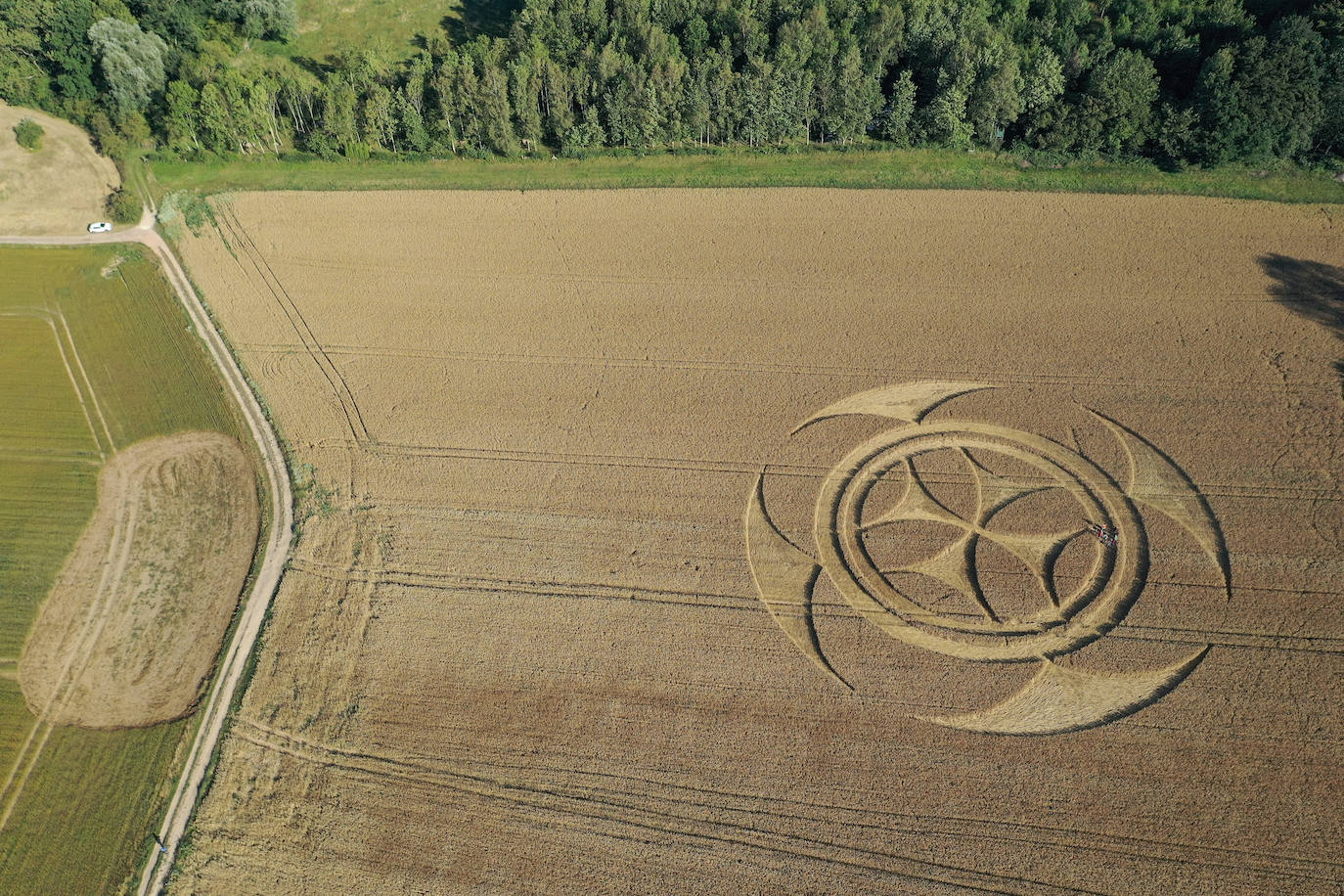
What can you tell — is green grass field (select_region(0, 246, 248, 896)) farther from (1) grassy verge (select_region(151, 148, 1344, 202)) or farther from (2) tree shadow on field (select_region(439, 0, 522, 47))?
(2) tree shadow on field (select_region(439, 0, 522, 47))

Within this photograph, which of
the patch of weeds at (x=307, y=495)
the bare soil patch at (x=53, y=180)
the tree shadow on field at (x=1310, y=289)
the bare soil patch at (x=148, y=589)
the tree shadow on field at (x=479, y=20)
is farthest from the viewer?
the tree shadow on field at (x=479, y=20)

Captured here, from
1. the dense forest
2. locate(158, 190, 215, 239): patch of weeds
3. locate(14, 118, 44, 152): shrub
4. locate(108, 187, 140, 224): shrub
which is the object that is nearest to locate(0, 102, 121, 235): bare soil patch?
locate(14, 118, 44, 152): shrub

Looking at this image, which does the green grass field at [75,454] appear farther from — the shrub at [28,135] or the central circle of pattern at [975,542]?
the central circle of pattern at [975,542]

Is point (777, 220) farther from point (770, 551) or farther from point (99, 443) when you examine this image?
point (99, 443)

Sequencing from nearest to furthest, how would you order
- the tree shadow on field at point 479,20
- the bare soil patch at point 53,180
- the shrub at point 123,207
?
the shrub at point 123,207, the bare soil patch at point 53,180, the tree shadow on field at point 479,20

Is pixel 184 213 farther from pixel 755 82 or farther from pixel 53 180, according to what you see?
pixel 755 82

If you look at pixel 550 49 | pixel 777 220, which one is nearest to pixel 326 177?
pixel 550 49

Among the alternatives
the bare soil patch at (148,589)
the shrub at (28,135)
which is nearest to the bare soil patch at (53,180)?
the shrub at (28,135)
